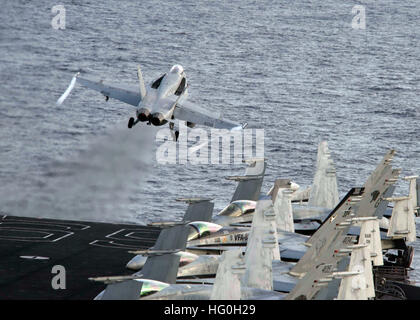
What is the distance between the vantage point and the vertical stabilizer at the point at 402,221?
86.8 meters

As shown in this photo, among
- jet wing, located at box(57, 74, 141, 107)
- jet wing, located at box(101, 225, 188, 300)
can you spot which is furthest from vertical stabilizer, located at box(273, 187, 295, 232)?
jet wing, located at box(57, 74, 141, 107)

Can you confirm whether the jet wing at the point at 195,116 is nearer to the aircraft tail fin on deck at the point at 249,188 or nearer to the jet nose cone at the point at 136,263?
the aircraft tail fin on deck at the point at 249,188

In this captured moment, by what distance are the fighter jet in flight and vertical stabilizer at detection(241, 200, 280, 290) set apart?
2879cm

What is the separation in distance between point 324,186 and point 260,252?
120 feet

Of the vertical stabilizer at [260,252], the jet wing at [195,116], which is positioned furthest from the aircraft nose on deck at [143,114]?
the vertical stabilizer at [260,252]

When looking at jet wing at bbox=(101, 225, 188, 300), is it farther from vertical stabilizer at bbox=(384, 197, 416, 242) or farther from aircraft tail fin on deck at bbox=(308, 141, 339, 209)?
aircraft tail fin on deck at bbox=(308, 141, 339, 209)

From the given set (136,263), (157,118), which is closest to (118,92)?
(157,118)

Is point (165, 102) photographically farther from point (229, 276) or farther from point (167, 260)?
point (229, 276)

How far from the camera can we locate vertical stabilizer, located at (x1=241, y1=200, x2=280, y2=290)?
2640 inches

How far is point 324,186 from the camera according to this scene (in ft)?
339

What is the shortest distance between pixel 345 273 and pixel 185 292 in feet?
41.1
